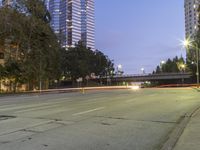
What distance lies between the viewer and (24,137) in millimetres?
8766

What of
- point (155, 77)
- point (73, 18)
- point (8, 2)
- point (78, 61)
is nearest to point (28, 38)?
point (8, 2)

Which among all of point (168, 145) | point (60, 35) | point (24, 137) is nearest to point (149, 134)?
point (168, 145)

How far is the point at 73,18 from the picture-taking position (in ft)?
371

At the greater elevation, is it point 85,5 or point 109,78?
point 85,5

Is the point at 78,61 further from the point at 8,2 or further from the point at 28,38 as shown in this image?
the point at 8,2

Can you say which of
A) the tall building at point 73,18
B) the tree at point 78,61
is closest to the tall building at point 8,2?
the tall building at point 73,18

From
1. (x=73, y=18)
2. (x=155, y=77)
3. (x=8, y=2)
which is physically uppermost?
(x=73, y=18)

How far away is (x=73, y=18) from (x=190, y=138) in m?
107

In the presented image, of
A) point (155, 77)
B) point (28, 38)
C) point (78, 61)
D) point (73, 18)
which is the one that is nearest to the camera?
point (28, 38)

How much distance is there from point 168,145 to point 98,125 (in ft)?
11.8

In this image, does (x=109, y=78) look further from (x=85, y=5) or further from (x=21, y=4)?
(x=21, y=4)

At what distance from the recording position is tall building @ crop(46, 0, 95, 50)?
104375mm

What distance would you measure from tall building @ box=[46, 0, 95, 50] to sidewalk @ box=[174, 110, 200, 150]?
8096 centimetres

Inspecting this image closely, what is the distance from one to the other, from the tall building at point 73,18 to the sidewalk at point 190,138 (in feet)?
266
